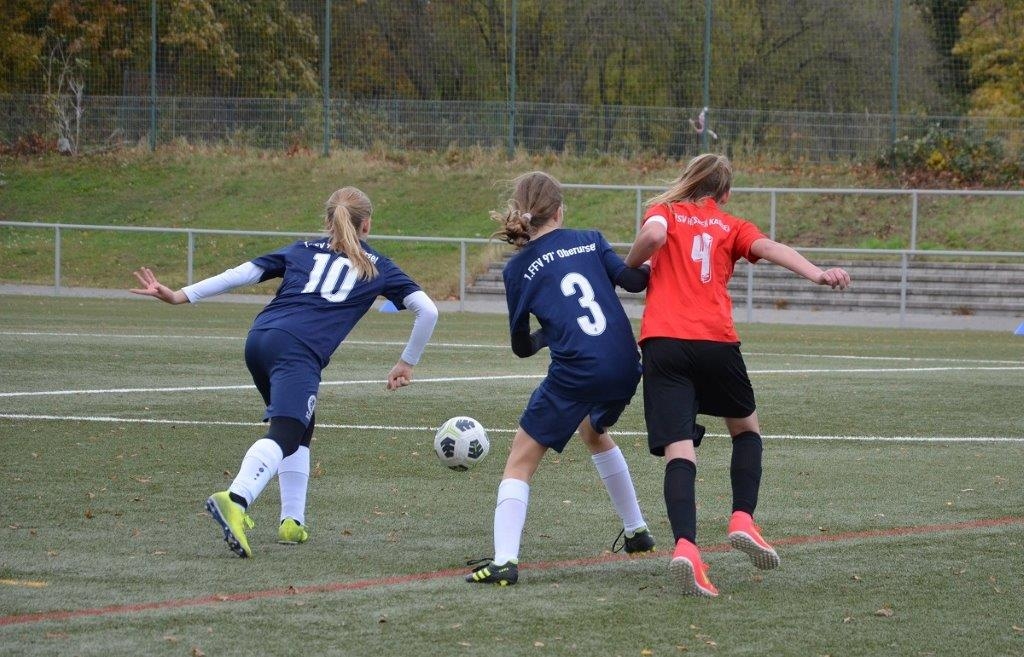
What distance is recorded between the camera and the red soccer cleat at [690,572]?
4.95 metres

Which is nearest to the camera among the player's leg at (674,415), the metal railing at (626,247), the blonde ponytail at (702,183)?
the player's leg at (674,415)

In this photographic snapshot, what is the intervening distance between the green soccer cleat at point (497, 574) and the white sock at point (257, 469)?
1.04m

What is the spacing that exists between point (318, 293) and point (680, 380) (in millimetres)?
1807

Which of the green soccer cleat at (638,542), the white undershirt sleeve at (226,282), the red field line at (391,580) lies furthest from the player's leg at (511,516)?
the white undershirt sleeve at (226,282)

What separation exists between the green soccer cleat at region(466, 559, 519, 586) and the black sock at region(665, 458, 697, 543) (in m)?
0.63

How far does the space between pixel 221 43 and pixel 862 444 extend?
28.4 m

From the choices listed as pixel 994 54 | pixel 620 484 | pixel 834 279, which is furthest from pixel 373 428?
pixel 994 54

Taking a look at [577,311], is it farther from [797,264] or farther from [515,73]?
[515,73]

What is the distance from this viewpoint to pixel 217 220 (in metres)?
30.5

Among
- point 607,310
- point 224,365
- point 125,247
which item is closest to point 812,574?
point 607,310


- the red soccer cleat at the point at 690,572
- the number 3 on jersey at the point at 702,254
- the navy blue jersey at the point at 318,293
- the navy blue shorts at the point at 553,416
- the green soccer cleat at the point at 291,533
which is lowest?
the green soccer cleat at the point at 291,533

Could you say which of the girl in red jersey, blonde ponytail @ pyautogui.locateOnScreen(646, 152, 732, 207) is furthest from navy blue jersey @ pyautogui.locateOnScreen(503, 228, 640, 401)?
blonde ponytail @ pyautogui.locateOnScreen(646, 152, 732, 207)

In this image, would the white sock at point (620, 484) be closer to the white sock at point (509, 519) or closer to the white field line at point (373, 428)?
the white sock at point (509, 519)

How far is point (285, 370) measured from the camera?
5.93 meters
